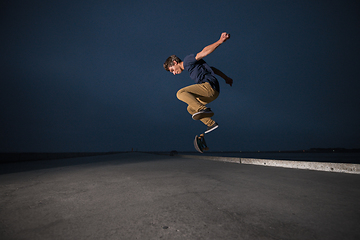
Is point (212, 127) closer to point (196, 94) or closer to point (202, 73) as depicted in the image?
point (196, 94)

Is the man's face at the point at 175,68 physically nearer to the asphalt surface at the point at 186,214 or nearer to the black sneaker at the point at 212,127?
the black sneaker at the point at 212,127

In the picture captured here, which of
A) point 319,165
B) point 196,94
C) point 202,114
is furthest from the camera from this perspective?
point 319,165

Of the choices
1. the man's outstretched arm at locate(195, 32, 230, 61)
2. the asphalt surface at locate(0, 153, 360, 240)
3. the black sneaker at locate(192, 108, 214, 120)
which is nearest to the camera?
the asphalt surface at locate(0, 153, 360, 240)

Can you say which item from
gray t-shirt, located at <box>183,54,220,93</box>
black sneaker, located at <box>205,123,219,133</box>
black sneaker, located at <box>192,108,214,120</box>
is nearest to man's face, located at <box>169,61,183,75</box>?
gray t-shirt, located at <box>183,54,220,93</box>

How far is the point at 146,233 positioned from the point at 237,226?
902 millimetres

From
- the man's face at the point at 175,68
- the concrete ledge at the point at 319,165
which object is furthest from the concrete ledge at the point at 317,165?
the man's face at the point at 175,68

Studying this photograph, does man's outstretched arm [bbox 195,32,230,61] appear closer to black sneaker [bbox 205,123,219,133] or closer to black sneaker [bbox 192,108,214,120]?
black sneaker [bbox 192,108,214,120]

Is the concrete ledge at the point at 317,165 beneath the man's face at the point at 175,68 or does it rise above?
beneath

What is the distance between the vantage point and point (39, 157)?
1415 cm

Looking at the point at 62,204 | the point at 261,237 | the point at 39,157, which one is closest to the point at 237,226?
the point at 261,237

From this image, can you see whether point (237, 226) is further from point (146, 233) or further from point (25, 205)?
point (25, 205)

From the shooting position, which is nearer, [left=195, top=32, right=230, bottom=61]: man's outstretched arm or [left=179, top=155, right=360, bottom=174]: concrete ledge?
[left=195, top=32, right=230, bottom=61]: man's outstretched arm

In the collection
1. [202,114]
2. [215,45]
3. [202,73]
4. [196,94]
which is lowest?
[202,114]

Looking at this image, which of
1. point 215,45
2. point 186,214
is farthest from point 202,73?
point 186,214
